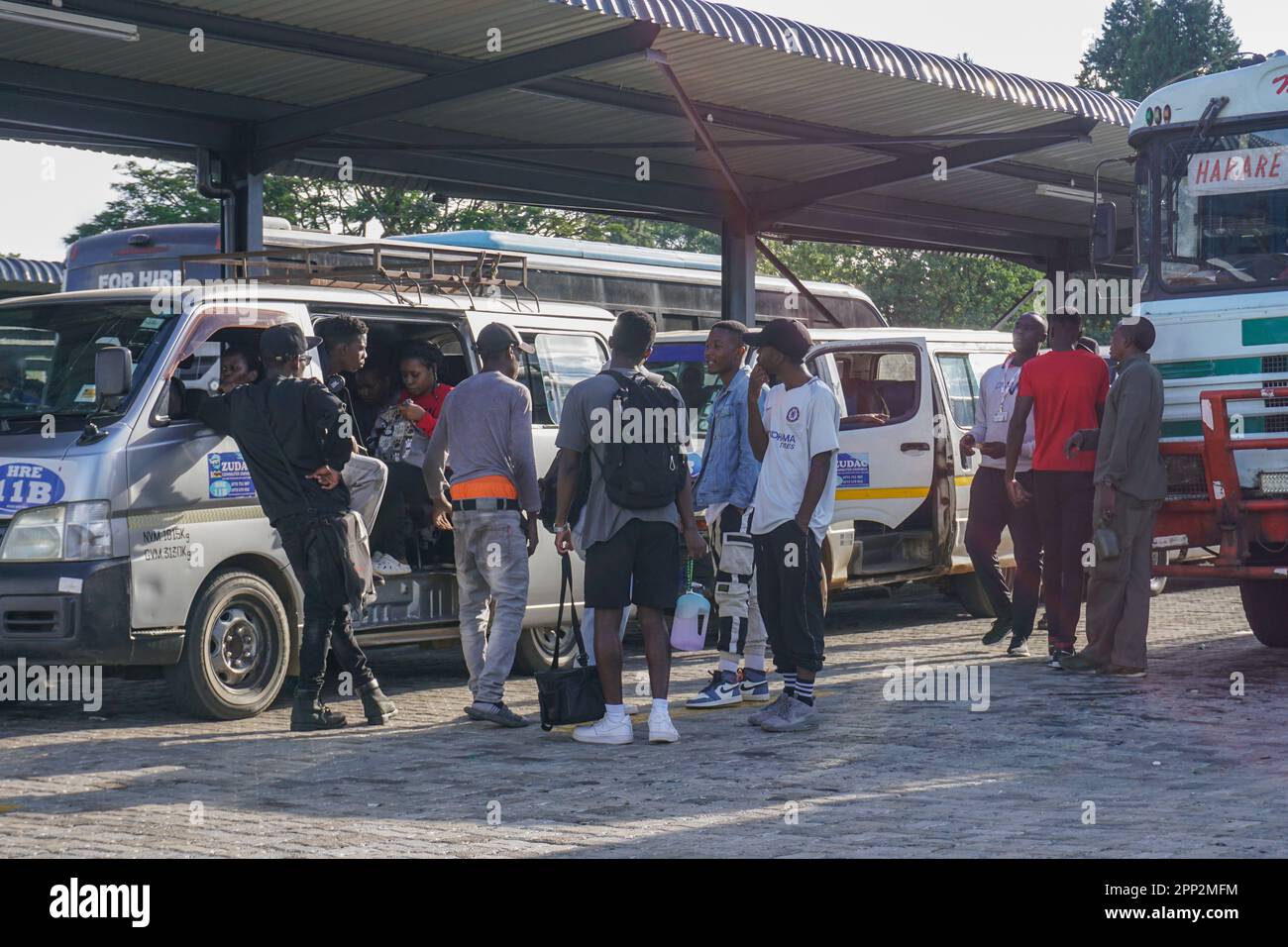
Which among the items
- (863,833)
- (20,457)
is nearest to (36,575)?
(20,457)

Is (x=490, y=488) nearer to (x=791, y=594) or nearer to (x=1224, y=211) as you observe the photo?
(x=791, y=594)

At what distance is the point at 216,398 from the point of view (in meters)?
9.16

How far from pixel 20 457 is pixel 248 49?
5116mm

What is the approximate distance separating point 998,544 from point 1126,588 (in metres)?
1.70

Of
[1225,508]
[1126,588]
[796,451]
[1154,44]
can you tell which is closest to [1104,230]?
[1225,508]

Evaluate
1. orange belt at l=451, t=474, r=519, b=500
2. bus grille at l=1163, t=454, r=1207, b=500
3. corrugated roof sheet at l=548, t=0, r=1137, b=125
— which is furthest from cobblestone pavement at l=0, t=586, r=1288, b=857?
corrugated roof sheet at l=548, t=0, r=1137, b=125

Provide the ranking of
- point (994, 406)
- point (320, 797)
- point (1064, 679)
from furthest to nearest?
point (994, 406) < point (1064, 679) < point (320, 797)

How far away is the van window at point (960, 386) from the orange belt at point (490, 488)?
5221mm

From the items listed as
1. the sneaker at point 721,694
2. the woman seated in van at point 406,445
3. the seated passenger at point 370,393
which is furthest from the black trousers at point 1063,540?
the seated passenger at point 370,393

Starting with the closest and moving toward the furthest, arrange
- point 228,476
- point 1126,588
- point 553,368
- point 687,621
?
point 687,621 < point 228,476 < point 1126,588 < point 553,368

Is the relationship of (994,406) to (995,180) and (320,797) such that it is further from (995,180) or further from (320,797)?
(995,180)

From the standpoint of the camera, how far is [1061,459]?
1069 centimetres

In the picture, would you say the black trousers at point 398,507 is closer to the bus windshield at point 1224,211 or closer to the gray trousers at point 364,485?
the gray trousers at point 364,485

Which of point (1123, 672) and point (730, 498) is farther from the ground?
point (730, 498)
